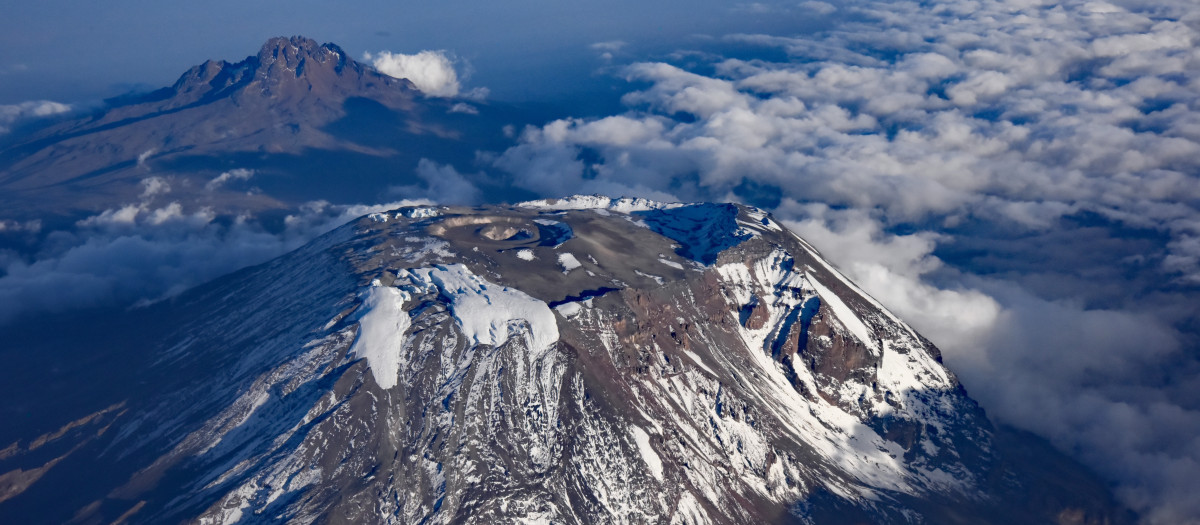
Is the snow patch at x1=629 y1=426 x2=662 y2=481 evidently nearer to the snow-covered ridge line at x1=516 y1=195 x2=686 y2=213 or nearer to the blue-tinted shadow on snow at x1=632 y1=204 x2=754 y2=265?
the blue-tinted shadow on snow at x1=632 y1=204 x2=754 y2=265

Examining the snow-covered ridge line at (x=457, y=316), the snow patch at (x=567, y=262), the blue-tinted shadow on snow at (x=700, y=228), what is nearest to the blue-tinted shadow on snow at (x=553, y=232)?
the snow patch at (x=567, y=262)

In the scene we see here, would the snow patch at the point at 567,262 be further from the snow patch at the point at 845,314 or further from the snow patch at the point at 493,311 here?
the snow patch at the point at 845,314

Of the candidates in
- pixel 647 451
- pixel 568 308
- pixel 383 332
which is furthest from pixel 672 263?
pixel 383 332

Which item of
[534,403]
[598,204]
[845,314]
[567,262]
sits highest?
[567,262]

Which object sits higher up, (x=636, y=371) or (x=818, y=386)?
(x=636, y=371)

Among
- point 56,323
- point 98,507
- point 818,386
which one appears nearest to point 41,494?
point 98,507

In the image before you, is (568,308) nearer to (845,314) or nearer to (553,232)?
(553,232)

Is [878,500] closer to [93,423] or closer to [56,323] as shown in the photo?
[93,423]
